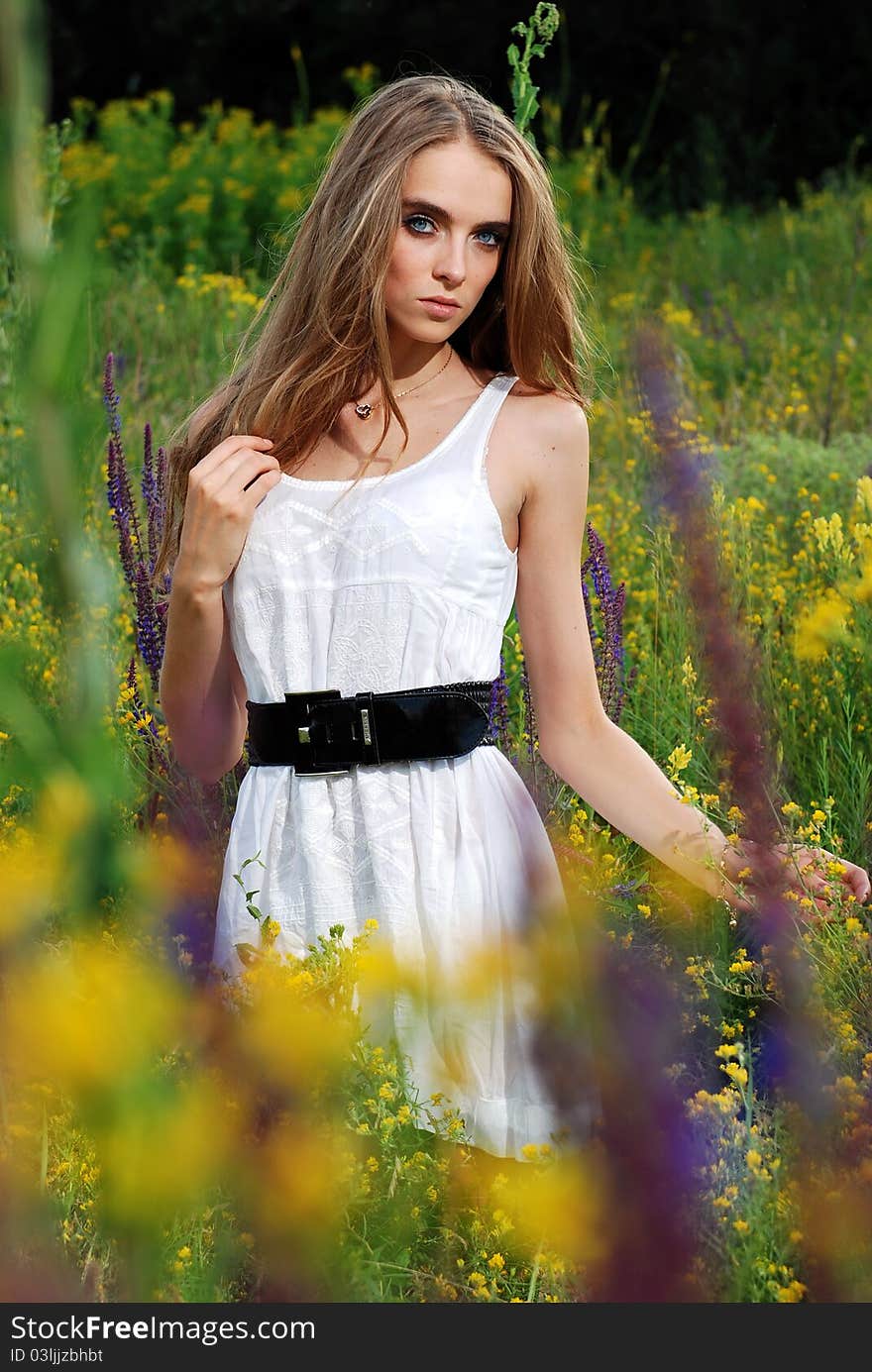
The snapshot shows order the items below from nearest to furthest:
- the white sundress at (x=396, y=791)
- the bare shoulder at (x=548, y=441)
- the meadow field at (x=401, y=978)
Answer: the meadow field at (x=401, y=978), the white sundress at (x=396, y=791), the bare shoulder at (x=548, y=441)

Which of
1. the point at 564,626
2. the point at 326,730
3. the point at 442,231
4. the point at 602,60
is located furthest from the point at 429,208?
the point at 602,60

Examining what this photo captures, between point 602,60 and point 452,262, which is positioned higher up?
point 602,60

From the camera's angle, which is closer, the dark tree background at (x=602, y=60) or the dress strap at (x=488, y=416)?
the dress strap at (x=488, y=416)

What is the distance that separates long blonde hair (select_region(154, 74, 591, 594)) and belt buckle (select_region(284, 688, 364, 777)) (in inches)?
12.4

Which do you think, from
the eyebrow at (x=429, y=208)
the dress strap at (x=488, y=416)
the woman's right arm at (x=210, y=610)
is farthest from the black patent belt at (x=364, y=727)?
→ the eyebrow at (x=429, y=208)

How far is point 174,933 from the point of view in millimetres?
1967

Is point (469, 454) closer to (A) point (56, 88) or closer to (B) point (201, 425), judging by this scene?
(B) point (201, 425)

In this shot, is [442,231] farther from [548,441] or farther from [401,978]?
[401,978]

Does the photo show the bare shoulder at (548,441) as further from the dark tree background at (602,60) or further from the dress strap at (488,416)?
the dark tree background at (602,60)

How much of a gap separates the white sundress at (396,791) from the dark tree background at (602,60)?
7898 mm

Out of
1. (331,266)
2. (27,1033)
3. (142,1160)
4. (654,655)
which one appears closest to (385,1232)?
(27,1033)

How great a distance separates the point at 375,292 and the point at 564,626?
475 millimetres

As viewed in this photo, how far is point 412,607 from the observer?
5.88 ft

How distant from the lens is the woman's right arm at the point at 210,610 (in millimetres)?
1649
